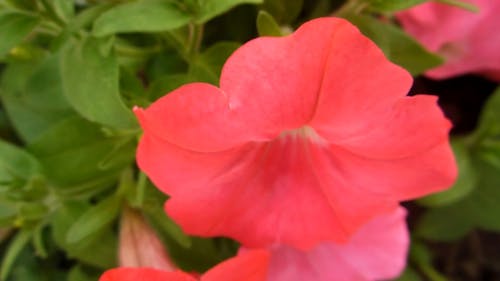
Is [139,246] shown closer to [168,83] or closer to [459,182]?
[168,83]

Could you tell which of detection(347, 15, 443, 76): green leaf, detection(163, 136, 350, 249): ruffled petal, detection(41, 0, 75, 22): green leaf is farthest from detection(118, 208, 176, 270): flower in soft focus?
detection(347, 15, 443, 76): green leaf

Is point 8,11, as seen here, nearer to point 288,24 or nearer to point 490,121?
point 288,24

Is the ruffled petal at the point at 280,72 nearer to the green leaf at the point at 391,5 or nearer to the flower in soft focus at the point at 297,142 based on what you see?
the flower in soft focus at the point at 297,142

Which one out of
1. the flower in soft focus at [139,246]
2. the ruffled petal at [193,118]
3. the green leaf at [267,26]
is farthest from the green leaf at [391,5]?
the flower in soft focus at [139,246]

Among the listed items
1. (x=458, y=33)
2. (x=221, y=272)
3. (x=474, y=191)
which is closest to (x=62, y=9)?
(x=221, y=272)

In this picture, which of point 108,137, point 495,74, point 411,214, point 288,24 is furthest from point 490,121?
point 108,137
